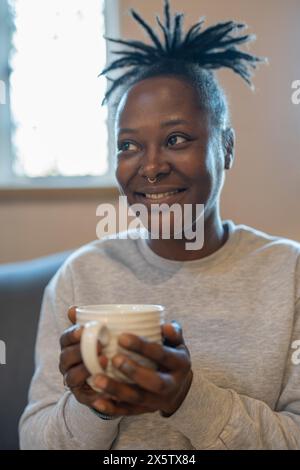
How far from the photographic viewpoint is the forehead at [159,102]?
0.95 meters

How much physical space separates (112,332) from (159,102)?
488 millimetres

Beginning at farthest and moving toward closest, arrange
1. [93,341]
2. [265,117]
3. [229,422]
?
[265,117] < [229,422] < [93,341]

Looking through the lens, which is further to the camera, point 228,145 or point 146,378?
point 228,145

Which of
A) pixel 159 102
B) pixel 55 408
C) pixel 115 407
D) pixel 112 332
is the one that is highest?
pixel 159 102

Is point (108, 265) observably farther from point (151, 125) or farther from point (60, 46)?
point (60, 46)

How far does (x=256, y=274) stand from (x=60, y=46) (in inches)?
44.6

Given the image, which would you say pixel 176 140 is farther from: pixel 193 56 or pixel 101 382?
pixel 101 382

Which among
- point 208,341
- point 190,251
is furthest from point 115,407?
point 190,251

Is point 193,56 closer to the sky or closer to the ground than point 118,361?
closer to the sky

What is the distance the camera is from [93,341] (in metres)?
0.58

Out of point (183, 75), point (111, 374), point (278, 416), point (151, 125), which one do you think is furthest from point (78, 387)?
point (183, 75)

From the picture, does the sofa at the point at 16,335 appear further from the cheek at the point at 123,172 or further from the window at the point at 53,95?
the window at the point at 53,95

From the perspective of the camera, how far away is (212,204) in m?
1.03

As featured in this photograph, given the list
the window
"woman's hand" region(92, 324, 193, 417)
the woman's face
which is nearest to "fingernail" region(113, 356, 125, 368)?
"woman's hand" region(92, 324, 193, 417)
